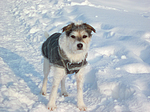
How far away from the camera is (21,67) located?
579 centimetres

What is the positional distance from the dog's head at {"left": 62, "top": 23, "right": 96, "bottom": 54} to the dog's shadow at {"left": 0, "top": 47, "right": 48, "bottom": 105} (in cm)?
167

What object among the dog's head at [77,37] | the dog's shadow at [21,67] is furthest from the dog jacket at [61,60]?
the dog's shadow at [21,67]

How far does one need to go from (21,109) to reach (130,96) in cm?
252

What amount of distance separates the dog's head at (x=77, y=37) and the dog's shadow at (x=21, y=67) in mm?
1673

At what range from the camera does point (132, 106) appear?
11.7 feet

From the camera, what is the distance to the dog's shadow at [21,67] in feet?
15.1

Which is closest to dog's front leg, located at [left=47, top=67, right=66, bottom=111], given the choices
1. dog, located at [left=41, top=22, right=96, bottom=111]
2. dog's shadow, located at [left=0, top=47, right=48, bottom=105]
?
dog, located at [left=41, top=22, right=96, bottom=111]

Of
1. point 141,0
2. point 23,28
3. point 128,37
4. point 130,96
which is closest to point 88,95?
point 130,96

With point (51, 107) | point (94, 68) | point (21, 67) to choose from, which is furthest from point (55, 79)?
point (21, 67)

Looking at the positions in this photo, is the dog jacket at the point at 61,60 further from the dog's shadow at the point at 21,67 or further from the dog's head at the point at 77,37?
the dog's shadow at the point at 21,67

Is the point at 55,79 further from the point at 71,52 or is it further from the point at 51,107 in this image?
the point at 71,52

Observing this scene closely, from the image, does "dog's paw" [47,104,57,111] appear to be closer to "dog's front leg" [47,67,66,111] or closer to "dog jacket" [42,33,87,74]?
"dog's front leg" [47,67,66,111]

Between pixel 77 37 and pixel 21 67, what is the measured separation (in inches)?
128

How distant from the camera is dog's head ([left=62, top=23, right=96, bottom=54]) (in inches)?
129
